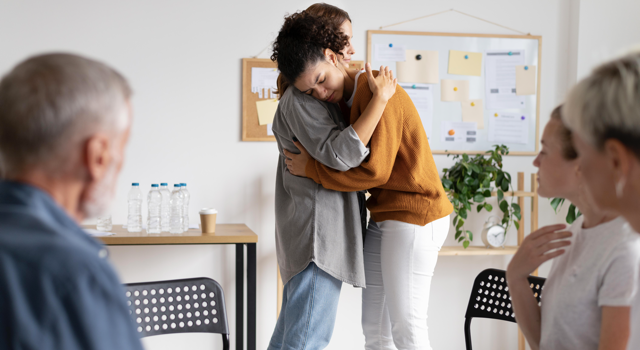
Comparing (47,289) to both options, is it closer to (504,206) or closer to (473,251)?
(473,251)

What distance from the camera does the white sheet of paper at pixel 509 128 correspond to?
9.21 feet

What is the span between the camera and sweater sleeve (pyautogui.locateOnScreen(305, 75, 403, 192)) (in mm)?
1420

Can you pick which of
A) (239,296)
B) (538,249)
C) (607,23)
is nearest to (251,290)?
(239,296)

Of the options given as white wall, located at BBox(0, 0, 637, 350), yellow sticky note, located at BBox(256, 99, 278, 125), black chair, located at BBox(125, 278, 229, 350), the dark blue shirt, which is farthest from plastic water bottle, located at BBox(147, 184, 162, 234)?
the dark blue shirt

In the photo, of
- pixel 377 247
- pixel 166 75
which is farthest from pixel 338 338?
pixel 166 75

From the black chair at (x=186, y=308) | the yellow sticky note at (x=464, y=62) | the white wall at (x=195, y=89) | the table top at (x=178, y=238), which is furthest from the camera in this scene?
the yellow sticky note at (x=464, y=62)

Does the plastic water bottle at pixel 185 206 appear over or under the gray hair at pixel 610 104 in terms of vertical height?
under

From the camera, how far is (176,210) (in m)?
2.40

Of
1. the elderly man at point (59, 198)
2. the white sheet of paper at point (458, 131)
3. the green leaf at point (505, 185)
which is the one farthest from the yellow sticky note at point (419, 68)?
the elderly man at point (59, 198)

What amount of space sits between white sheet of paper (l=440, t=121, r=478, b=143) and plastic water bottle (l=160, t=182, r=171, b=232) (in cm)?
150

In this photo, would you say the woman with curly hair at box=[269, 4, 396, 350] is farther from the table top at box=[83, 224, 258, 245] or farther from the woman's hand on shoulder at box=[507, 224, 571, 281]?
the table top at box=[83, 224, 258, 245]

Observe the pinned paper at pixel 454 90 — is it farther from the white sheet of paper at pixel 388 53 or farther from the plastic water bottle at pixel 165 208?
the plastic water bottle at pixel 165 208

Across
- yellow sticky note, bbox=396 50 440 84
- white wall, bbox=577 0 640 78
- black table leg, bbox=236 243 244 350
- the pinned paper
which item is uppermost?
white wall, bbox=577 0 640 78

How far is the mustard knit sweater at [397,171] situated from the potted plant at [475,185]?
1.07 m
